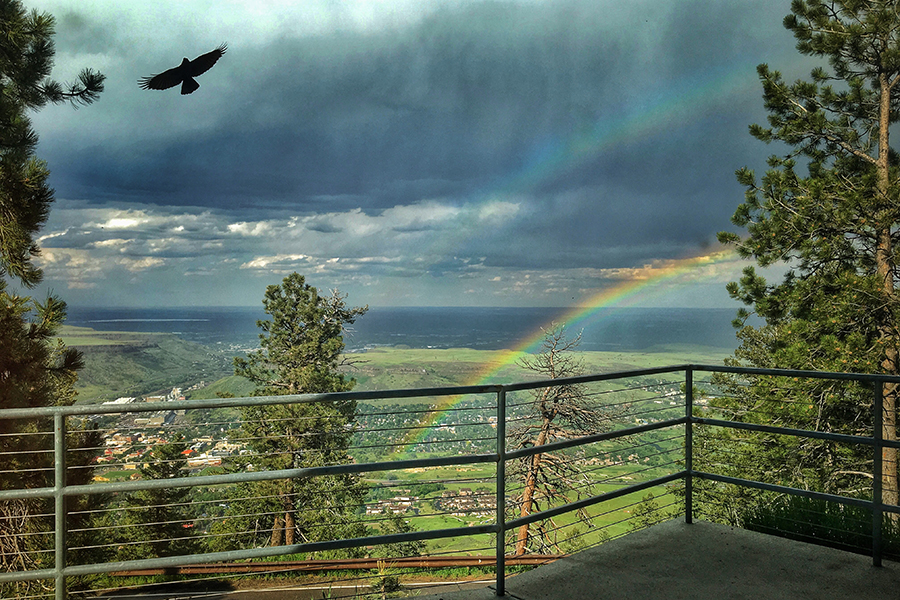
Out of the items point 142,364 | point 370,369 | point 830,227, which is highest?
point 830,227

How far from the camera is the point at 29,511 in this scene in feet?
28.3

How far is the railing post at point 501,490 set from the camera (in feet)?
9.06

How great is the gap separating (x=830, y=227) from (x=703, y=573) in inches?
541

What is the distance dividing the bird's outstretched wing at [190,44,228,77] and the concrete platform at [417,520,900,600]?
1102 cm

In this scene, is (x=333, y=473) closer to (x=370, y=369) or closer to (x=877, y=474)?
(x=877, y=474)

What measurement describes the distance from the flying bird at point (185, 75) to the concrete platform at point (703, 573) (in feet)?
33.7

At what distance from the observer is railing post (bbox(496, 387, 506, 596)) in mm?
2762

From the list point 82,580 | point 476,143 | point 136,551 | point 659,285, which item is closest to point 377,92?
point 476,143

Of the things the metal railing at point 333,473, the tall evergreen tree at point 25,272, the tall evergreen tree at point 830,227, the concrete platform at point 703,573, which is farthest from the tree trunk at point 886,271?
the tall evergreen tree at point 25,272

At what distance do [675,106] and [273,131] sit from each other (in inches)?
3366

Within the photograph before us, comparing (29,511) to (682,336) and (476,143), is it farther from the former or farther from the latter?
(476,143)

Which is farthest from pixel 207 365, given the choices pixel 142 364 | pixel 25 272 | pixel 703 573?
pixel 703 573

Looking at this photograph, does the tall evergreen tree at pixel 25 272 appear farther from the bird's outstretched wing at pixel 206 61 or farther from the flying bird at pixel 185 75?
the bird's outstretched wing at pixel 206 61

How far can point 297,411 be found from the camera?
74.4 feet
